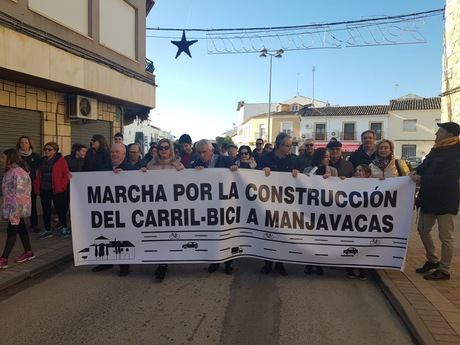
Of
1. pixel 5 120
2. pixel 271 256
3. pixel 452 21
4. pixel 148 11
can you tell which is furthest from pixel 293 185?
pixel 148 11

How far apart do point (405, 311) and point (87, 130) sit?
38.2 feet

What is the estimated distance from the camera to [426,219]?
557cm

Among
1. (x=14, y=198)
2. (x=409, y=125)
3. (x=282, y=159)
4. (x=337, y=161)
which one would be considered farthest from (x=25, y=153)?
(x=409, y=125)

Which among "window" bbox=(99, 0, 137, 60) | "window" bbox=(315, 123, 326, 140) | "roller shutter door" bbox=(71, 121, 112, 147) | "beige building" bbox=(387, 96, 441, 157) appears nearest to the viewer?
"roller shutter door" bbox=(71, 121, 112, 147)

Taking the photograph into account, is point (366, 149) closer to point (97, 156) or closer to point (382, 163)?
point (382, 163)

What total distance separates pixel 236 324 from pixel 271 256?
162cm

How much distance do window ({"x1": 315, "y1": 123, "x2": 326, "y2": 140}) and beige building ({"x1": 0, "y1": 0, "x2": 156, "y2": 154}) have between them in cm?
4734

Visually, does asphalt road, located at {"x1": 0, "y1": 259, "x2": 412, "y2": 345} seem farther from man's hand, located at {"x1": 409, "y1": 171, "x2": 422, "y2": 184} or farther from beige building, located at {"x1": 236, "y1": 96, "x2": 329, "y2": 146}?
beige building, located at {"x1": 236, "y1": 96, "x2": 329, "y2": 146}

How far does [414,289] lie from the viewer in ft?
16.4

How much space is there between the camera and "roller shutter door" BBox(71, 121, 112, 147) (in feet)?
42.2

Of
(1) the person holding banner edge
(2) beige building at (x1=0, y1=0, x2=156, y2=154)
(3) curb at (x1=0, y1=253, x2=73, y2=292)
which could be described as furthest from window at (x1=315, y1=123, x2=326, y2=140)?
(3) curb at (x1=0, y1=253, x2=73, y2=292)

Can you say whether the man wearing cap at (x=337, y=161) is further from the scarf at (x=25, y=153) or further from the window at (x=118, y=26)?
the window at (x=118, y=26)

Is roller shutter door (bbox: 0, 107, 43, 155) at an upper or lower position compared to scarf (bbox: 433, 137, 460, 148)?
upper

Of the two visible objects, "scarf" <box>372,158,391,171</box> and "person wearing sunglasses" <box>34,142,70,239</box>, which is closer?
"scarf" <box>372,158,391,171</box>
